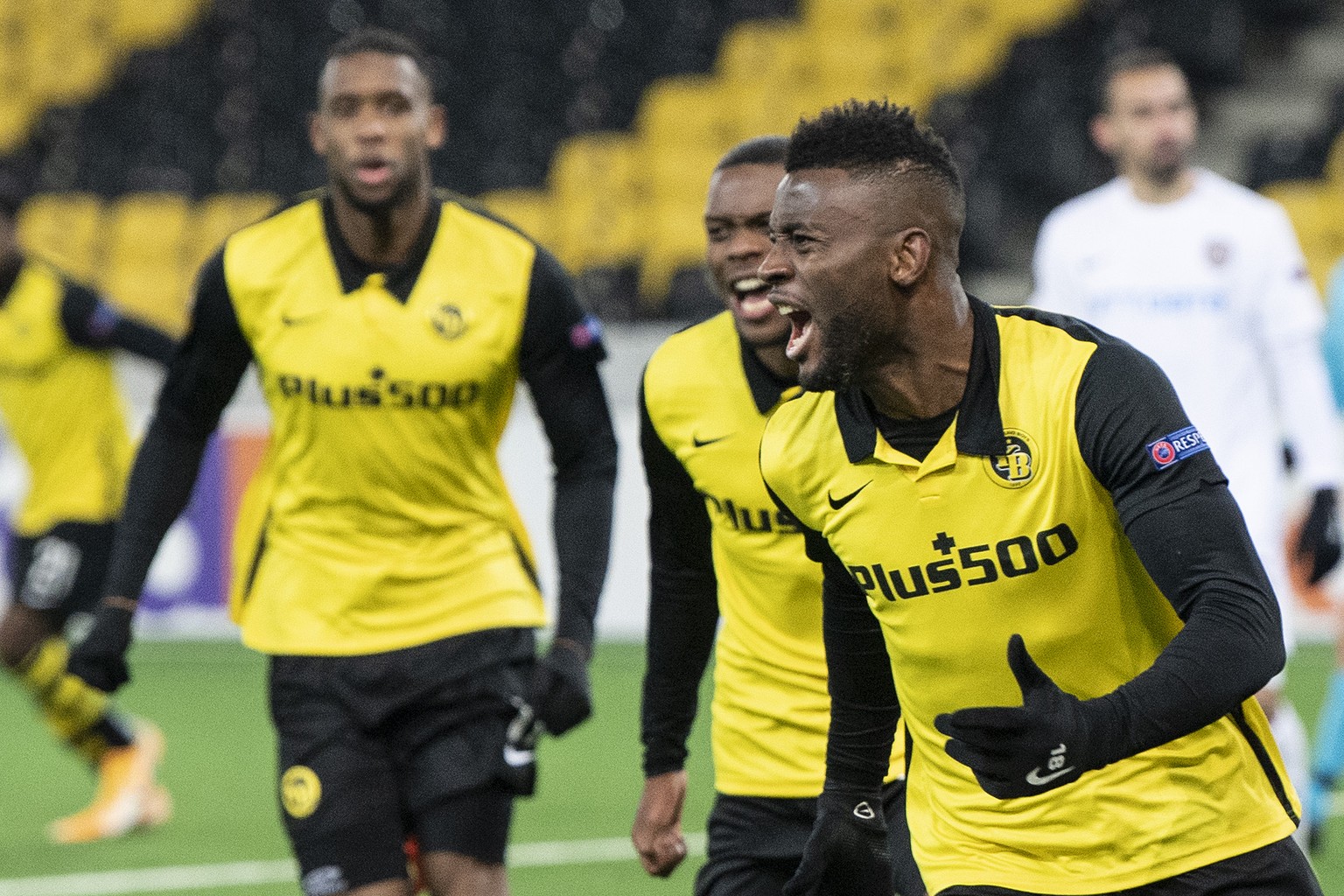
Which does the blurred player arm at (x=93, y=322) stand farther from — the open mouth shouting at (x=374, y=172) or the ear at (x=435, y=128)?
the open mouth shouting at (x=374, y=172)

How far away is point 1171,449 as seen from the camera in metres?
2.74

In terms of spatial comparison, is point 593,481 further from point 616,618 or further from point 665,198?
point 665,198

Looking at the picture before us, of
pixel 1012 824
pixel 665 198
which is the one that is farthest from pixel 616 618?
pixel 1012 824

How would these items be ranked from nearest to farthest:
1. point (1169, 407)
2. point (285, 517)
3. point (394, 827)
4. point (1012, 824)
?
point (1169, 407)
point (1012, 824)
point (394, 827)
point (285, 517)

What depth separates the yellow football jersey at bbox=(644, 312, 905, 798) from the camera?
13.1 feet

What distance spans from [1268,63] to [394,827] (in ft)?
41.5

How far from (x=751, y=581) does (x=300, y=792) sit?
103 cm

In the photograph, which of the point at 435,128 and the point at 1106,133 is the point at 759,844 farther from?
the point at 1106,133

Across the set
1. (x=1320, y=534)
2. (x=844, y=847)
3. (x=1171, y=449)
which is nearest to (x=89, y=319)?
(x=1320, y=534)

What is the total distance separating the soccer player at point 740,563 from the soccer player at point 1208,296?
207 cm

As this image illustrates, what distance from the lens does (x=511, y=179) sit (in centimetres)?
1556

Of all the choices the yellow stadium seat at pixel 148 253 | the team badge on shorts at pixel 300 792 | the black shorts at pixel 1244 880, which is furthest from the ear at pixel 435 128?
the yellow stadium seat at pixel 148 253

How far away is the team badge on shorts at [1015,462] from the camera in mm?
2895

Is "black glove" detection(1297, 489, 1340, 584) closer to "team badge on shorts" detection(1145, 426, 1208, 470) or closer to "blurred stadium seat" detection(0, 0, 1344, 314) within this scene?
"team badge on shorts" detection(1145, 426, 1208, 470)
